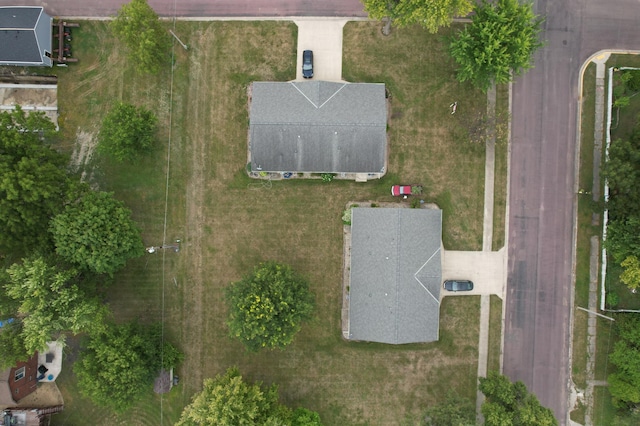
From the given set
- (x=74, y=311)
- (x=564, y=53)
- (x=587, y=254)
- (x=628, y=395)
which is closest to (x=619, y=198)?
(x=587, y=254)

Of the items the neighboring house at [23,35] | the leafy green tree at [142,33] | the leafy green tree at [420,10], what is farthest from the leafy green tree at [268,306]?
the neighboring house at [23,35]

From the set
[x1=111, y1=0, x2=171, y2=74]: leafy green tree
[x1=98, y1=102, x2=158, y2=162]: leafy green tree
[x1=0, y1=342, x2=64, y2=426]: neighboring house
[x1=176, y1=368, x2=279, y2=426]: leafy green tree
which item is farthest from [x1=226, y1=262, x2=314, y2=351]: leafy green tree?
[x1=111, y1=0, x2=171, y2=74]: leafy green tree

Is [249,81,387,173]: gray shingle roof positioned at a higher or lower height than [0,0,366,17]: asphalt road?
lower

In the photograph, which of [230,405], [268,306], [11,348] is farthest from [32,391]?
[268,306]

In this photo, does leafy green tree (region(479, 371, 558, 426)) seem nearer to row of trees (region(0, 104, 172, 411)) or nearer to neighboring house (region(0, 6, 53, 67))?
row of trees (region(0, 104, 172, 411))

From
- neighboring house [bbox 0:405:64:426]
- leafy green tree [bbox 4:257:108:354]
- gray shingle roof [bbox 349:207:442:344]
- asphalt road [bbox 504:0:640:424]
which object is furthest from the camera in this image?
asphalt road [bbox 504:0:640:424]

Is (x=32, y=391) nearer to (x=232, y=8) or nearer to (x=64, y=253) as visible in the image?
(x=64, y=253)

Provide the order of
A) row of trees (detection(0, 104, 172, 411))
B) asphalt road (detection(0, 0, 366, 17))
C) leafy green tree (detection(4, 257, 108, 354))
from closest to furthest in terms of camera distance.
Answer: leafy green tree (detection(4, 257, 108, 354)) → row of trees (detection(0, 104, 172, 411)) → asphalt road (detection(0, 0, 366, 17))
